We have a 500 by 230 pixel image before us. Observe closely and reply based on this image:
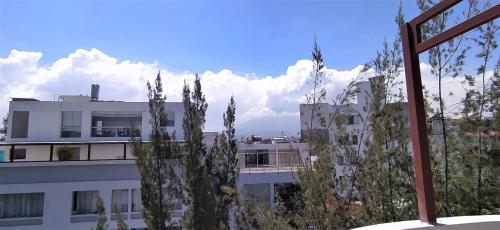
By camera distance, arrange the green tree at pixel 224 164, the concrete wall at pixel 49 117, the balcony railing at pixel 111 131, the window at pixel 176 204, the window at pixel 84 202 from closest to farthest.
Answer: the green tree at pixel 224 164, the window at pixel 176 204, the window at pixel 84 202, the concrete wall at pixel 49 117, the balcony railing at pixel 111 131

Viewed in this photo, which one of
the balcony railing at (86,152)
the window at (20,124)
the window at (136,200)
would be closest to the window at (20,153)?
the balcony railing at (86,152)

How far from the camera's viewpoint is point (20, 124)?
2333 centimetres

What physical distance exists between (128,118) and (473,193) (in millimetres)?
22349

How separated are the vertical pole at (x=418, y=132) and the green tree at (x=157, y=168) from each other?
9323mm

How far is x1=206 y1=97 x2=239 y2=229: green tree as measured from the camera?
11.9m

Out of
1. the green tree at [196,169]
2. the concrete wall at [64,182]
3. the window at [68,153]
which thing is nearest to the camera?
the green tree at [196,169]

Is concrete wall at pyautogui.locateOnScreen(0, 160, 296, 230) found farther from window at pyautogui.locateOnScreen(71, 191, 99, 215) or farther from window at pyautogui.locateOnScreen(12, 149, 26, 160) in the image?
window at pyautogui.locateOnScreen(12, 149, 26, 160)

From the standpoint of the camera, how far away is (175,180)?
464 inches

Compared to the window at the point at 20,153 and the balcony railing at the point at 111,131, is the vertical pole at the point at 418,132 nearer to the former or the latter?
the window at the point at 20,153

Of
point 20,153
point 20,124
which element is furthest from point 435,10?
point 20,124

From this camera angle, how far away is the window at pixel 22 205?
14586mm

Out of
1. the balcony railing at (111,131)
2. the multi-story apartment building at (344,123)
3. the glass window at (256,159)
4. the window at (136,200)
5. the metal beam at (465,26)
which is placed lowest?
the window at (136,200)

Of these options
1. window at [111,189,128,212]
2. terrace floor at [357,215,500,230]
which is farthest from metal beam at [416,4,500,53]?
window at [111,189,128,212]

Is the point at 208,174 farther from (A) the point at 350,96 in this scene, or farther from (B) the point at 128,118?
(B) the point at 128,118
